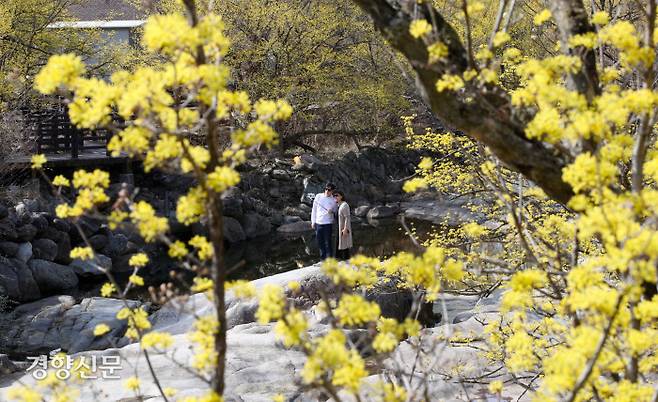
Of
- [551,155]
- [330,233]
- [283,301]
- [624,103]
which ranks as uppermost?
[624,103]

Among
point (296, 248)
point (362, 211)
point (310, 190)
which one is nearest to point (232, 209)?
point (296, 248)

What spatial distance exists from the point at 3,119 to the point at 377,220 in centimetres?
1176

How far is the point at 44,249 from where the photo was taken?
1697cm

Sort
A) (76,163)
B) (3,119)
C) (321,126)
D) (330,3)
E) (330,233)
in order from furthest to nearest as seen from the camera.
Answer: (321,126)
(330,3)
(76,163)
(3,119)
(330,233)

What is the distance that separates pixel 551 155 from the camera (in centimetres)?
324

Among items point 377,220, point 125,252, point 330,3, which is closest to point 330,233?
point 125,252

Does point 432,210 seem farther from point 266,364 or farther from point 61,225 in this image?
point 266,364

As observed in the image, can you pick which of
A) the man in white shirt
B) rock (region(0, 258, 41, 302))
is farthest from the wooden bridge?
the man in white shirt

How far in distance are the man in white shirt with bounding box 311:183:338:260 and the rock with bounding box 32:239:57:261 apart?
25.7 feet

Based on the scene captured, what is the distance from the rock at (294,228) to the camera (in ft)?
75.1

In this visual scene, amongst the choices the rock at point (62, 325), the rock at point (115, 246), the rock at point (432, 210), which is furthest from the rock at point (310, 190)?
the rock at point (62, 325)

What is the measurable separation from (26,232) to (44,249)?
66cm

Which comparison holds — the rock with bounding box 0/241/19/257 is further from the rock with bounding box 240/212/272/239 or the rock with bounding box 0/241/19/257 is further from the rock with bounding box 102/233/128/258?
the rock with bounding box 240/212/272/239

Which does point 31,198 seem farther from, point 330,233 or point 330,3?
point 330,3
